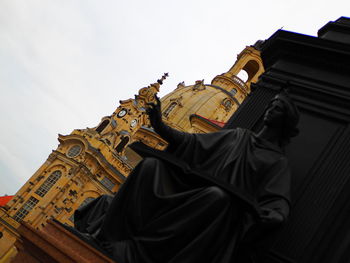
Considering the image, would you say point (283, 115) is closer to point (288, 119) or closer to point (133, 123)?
point (288, 119)

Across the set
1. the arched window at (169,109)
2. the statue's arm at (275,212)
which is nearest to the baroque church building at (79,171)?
the arched window at (169,109)

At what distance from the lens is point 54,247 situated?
9.32ft

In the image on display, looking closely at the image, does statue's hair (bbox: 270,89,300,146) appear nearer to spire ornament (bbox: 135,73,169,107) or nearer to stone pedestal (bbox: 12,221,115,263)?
stone pedestal (bbox: 12,221,115,263)

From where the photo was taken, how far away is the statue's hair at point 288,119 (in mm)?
3770

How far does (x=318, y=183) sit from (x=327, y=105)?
0.98m

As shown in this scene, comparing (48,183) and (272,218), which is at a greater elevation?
(48,183)

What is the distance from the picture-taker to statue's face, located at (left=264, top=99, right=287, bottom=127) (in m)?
3.77

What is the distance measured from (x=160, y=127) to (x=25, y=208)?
29582mm

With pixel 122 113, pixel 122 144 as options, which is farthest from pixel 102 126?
pixel 122 144

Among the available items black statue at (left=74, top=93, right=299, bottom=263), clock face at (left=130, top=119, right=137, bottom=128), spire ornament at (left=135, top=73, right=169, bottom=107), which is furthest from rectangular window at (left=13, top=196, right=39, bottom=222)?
black statue at (left=74, top=93, right=299, bottom=263)

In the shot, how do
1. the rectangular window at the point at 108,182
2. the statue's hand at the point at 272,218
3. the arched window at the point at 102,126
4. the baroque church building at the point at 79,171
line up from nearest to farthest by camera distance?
1. the statue's hand at the point at 272,218
2. the baroque church building at the point at 79,171
3. the rectangular window at the point at 108,182
4. the arched window at the point at 102,126

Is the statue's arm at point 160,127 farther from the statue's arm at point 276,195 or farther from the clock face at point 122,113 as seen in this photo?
the clock face at point 122,113

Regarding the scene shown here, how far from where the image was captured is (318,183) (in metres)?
3.83

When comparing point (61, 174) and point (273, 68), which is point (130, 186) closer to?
point (273, 68)
